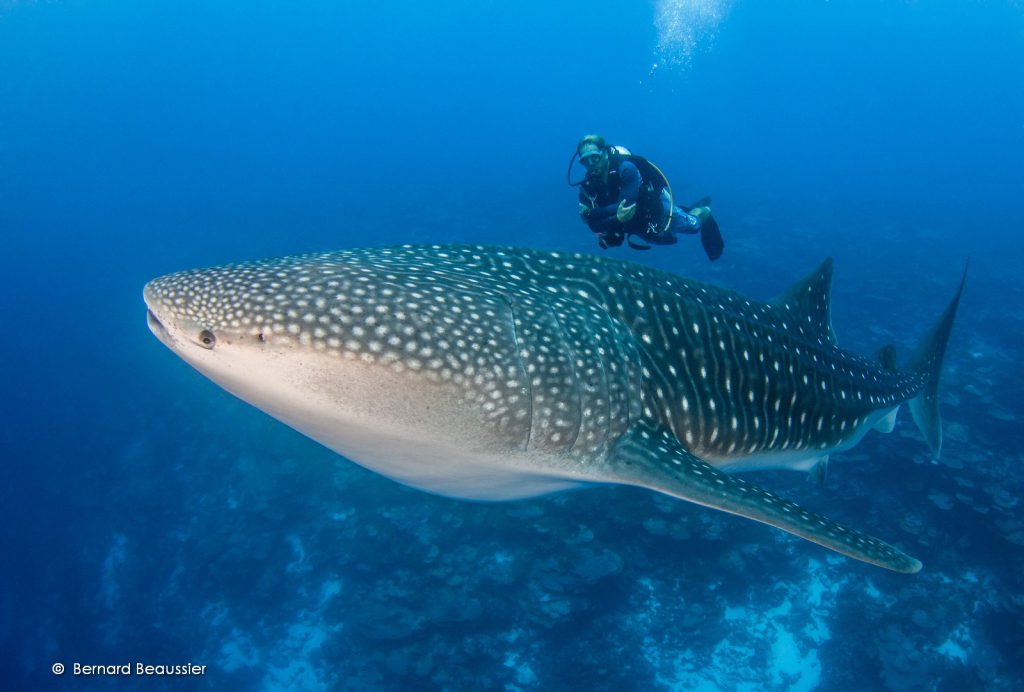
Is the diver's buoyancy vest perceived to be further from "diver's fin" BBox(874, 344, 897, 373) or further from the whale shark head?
the whale shark head

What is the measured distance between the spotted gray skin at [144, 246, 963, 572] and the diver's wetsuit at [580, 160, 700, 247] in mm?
2816

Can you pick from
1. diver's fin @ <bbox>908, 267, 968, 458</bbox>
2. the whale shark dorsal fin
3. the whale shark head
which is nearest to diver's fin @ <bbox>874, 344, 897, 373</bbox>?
diver's fin @ <bbox>908, 267, 968, 458</bbox>

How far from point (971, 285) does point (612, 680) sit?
21946mm

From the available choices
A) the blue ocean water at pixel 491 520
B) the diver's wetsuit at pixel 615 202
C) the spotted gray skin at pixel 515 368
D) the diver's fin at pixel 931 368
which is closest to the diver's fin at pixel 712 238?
the diver's wetsuit at pixel 615 202

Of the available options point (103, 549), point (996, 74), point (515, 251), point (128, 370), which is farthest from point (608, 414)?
point (996, 74)

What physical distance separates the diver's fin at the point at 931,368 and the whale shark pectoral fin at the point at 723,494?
4.18 m

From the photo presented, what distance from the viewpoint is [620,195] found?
7.41 meters

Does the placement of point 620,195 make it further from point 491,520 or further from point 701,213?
point 491,520

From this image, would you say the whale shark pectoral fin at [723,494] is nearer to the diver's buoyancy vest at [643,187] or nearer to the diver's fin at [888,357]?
the diver's fin at [888,357]

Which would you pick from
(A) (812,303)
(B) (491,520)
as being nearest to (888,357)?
(A) (812,303)

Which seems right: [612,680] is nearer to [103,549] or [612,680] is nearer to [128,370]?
[103,549]

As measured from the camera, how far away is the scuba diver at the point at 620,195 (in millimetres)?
7281

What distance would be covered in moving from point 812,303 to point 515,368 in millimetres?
4125

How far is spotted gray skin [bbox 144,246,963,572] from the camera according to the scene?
2.66m
